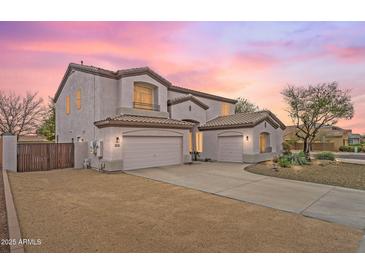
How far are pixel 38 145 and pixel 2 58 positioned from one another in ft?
17.5

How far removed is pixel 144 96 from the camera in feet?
53.0

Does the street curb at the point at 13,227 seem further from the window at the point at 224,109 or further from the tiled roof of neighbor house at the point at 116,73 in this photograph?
the window at the point at 224,109

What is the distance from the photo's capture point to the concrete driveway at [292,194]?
523 cm

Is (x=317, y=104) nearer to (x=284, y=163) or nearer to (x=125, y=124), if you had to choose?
(x=284, y=163)

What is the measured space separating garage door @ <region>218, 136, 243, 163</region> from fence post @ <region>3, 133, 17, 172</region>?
1435cm

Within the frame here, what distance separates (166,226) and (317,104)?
18294mm

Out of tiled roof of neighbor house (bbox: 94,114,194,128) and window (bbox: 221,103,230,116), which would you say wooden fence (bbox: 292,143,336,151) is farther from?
tiled roof of neighbor house (bbox: 94,114,194,128)

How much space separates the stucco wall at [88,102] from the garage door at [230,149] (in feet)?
30.3

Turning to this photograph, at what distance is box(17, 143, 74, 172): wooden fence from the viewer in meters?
12.0

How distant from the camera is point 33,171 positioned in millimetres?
12141

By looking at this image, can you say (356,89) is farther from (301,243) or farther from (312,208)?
(301,243)

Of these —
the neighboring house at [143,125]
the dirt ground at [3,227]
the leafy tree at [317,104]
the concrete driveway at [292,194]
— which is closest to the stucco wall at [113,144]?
the neighboring house at [143,125]

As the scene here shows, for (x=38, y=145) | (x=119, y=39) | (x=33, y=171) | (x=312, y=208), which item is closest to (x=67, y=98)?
(x=38, y=145)

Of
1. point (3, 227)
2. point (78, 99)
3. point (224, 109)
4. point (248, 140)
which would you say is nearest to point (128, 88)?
point (78, 99)
